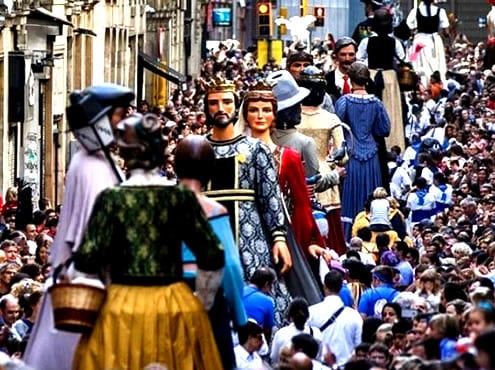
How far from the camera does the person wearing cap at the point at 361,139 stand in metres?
29.9

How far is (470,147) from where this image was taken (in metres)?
48.7

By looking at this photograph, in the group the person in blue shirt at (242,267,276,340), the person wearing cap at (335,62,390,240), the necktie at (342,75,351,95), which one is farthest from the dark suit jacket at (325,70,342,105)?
the person in blue shirt at (242,267,276,340)

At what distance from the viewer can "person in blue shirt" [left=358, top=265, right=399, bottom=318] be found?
22812 mm

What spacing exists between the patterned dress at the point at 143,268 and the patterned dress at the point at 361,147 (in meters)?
15.2

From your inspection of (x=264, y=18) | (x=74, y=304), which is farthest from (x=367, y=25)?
(x=264, y=18)

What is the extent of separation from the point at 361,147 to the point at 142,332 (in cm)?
1589

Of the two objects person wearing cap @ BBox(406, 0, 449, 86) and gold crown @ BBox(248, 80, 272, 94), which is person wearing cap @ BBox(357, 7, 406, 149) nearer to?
person wearing cap @ BBox(406, 0, 449, 86)

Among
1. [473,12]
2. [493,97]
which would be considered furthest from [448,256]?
[473,12]

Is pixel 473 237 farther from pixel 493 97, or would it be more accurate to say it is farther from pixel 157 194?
pixel 493 97

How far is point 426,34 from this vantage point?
56.9m

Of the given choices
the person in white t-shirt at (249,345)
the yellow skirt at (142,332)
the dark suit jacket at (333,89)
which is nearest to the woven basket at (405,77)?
the dark suit jacket at (333,89)

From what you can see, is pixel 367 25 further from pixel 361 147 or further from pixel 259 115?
pixel 259 115

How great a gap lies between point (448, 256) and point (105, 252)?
14.0 metres

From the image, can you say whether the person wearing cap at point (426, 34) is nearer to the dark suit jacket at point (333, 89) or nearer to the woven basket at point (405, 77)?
the woven basket at point (405, 77)
